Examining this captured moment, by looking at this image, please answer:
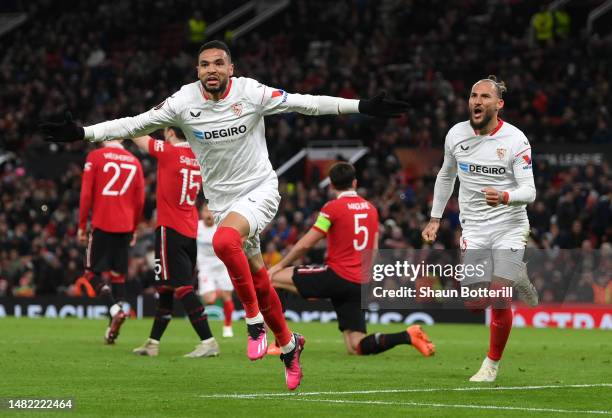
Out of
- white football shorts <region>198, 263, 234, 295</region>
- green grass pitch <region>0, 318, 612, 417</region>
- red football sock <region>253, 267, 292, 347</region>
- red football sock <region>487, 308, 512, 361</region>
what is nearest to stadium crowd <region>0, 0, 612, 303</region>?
white football shorts <region>198, 263, 234, 295</region>

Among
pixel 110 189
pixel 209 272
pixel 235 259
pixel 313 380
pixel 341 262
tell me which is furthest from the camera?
pixel 209 272

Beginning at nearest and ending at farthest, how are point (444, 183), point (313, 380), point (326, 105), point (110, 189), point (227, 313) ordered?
1. point (326, 105)
2. point (313, 380)
3. point (444, 183)
4. point (110, 189)
5. point (227, 313)

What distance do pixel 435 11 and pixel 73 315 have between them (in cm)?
1457

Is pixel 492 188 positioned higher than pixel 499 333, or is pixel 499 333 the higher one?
pixel 492 188

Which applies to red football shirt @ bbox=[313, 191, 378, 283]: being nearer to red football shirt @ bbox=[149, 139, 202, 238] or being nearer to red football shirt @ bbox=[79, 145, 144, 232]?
red football shirt @ bbox=[149, 139, 202, 238]

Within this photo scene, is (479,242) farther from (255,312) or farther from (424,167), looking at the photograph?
(424,167)

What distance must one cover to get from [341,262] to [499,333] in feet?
11.4

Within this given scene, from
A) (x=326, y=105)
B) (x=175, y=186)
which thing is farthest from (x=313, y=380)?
(x=175, y=186)

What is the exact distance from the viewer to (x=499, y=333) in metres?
10.6

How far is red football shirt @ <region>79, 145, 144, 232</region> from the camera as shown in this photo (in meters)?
15.3

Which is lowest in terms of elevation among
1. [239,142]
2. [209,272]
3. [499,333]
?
[209,272]

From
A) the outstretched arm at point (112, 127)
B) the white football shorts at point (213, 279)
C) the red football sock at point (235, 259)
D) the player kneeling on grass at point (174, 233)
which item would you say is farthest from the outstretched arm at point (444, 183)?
the white football shorts at point (213, 279)

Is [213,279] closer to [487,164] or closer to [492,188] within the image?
[487,164]

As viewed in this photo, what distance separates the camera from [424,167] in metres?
27.0
